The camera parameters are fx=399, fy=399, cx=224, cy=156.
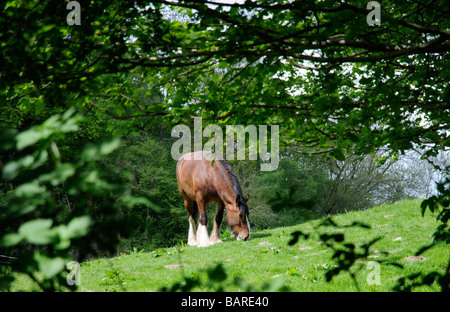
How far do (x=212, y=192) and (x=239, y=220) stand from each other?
1514 millimetres

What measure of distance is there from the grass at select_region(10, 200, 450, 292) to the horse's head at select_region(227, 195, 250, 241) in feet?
1.20

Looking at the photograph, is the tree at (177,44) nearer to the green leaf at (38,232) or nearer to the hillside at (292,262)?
the green leaf at (38,232)

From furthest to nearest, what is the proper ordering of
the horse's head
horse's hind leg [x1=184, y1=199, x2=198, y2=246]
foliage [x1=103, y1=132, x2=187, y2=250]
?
1. foliage [x1=103, y1=132, x2=187, y2=250]
2. horse's hind leg [x1=184, y1=199, x2=198, y2=246]
3. the horse's head

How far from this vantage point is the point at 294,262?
8.15m

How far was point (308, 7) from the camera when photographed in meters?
2.91

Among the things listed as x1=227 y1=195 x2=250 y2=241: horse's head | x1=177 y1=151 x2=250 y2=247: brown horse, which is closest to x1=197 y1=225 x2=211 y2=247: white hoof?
x1=177 y1=151 x2=250 y2=247: brown horse

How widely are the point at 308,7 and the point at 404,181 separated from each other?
Result: 94.0 feet

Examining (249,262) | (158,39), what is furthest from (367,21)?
(249,262)

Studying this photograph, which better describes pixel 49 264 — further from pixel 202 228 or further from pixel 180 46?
pixel 202 228

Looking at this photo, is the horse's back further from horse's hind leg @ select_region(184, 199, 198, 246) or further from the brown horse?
horse's hind leg @ select_region(184, 199, 198, 246)

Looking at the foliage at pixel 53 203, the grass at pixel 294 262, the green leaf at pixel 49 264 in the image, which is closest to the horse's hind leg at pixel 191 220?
the grass at pixel 294 262

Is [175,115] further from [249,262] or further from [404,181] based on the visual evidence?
[404,181]

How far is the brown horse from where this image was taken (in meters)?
12.1

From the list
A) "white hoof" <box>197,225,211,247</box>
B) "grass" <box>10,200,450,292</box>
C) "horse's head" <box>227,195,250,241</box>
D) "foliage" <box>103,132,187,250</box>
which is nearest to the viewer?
"grass" <box>10,200,450,292</box>
